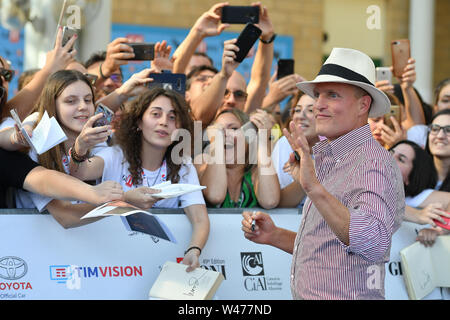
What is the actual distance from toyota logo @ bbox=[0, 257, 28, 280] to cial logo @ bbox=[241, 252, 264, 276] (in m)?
1.34

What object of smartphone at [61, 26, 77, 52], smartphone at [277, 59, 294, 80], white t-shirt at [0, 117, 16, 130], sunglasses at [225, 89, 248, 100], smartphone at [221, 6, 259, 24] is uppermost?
smartphone at [221, 6, 259, 24]

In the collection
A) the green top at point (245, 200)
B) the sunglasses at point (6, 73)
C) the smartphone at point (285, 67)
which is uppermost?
the sunglasses at point (6, 73)

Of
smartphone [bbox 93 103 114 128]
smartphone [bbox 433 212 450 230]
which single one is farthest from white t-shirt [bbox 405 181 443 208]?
smartphone [bbox 93 103 114 128]

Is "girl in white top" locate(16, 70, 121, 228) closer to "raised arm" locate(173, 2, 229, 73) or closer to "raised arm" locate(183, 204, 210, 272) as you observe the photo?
"raised arm" locate(183, 204, 210, 272)

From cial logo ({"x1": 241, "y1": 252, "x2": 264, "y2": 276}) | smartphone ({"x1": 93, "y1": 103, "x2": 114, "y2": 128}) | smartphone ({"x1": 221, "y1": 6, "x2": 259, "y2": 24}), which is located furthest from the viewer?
smartphone ({"x1": 221, "y1": 6, "x2": 259, "y2": 24})

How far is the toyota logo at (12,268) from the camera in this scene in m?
4.31

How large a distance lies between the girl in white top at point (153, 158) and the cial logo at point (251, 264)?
0.32 metres

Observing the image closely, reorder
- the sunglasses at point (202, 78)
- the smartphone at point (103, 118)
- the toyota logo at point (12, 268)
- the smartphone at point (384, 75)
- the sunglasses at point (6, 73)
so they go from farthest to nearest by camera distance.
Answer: the sunglasses at point (202, 78) → the smartphone at point (384, 75) → the sunglasses at point (6, 73) → the toyota logo at point (12, 268) → the smartphone at point (103, 118)

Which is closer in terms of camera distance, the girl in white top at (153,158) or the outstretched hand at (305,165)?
the outstretched hand at (305,165)

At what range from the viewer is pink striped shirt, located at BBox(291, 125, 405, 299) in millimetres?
3033

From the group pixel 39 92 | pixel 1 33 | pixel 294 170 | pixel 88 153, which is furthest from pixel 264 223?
pixel 1 33

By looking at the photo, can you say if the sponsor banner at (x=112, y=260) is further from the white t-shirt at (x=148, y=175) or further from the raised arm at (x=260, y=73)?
the raised arm at (x=260, y=73)

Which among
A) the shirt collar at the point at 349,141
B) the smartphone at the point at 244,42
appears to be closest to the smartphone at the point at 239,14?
the smartphone at the point at 244,42
